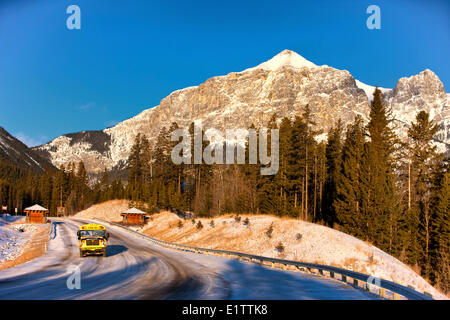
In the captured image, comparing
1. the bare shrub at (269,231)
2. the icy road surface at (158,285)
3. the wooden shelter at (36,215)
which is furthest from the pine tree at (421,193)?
the wooden shelter at (36,215)

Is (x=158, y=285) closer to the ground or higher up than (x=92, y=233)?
closer to the ground

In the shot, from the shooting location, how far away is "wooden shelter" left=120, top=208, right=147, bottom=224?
72.2 meters

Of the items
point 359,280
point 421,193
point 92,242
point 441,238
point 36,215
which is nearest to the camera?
point 359,280

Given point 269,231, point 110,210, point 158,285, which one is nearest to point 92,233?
point 158,285

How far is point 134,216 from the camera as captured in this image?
74312 millimetres

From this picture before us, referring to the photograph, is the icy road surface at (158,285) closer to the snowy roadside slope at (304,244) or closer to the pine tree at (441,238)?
the snowy roadside slope at (304,244)

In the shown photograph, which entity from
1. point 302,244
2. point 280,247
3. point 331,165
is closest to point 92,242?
point 280,247

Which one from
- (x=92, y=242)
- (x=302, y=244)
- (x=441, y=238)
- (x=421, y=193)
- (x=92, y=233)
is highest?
(x=421, y=193)

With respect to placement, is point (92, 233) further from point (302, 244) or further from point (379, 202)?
point (379, 202)

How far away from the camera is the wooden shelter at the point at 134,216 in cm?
7225

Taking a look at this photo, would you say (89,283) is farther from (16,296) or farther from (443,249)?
(443,249)

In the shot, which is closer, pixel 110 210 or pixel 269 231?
pixel 269 231
